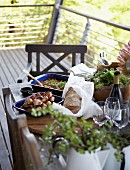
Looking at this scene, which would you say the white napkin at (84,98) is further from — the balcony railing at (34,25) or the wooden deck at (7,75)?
the balcony railing at (34,25)

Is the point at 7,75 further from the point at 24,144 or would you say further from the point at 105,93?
the point at 24,144

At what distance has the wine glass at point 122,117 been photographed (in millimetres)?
1537

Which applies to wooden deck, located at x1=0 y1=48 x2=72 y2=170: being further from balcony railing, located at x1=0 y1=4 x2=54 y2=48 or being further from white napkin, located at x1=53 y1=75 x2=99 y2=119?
white napkin, located at x1=53 y1=75 x2=99 y2=119

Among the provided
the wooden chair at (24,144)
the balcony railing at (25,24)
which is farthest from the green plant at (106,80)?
the balcony railing at (25,24)

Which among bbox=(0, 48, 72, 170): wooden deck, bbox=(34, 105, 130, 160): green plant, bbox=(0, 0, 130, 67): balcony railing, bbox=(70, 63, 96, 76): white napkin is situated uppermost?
bbox=(34, 105, 130, 160): green plant

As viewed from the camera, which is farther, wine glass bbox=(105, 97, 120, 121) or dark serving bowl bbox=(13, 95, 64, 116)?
dark serving bowl bbox=(13, 95, 64, 116)

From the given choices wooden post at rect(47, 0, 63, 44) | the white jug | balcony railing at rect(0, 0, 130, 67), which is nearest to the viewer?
the white jug

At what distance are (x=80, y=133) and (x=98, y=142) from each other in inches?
3.6

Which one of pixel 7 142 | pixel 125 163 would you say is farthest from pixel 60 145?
pixel 7 142

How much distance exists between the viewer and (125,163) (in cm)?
130

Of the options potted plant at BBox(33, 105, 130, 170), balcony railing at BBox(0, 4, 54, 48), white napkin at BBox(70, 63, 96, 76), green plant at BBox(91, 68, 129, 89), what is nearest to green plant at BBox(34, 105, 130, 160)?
potted plant at BBox(33, 105, 130, 170)

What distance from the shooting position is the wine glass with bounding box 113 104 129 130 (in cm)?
154

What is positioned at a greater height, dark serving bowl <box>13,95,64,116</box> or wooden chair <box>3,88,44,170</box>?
wooden chair <box>3,88,44,170</box>

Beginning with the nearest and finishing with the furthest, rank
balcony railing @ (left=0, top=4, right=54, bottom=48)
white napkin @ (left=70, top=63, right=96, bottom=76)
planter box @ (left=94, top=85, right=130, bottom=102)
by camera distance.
Answer: planter box @ (left=94, top=85, right=130, bottom=102), white napkin @ (left=70, top=63, right=96, bottom=76), balcony railing @ (left=0, top=4, right=54, bottom=48)
